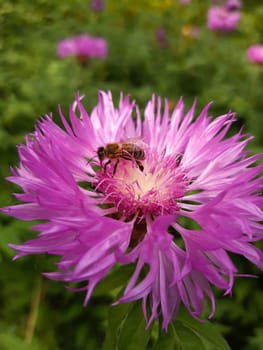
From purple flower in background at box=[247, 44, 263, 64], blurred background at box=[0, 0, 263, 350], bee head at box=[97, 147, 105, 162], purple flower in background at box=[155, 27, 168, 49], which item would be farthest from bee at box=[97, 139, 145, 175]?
purple flower in background at box=[155, 27, 168, 49]

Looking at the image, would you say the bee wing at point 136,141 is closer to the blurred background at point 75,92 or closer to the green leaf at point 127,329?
the blurred background at point 75,92

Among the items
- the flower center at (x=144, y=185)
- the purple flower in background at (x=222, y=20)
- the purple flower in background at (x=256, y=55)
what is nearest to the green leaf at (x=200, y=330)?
the flower center at (x=144, y=185)

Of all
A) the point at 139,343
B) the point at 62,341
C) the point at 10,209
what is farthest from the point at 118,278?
the point at 62,341

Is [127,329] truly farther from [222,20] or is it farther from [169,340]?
[222,20]

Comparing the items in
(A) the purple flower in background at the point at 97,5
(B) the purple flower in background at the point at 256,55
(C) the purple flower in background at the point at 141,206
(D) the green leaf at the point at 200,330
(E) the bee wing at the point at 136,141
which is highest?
(A) the purple flower in background at the point at 97,5

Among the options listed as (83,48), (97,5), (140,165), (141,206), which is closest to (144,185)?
(140,165)

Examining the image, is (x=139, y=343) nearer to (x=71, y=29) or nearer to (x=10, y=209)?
(x=10, y=209)

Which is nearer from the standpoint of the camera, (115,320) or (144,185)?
(115,320)
